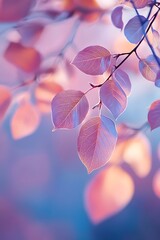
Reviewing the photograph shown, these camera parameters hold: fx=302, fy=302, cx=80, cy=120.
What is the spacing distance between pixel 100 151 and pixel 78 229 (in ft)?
0.88

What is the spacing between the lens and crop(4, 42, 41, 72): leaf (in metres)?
0.68

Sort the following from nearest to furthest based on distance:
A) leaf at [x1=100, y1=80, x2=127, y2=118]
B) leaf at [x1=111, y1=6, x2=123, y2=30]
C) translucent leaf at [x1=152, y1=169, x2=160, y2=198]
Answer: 1. leaf at [x1=100, y1=80, x2=127, y2=118]
2. leaf at [x1=111, y1=6, x2=123, y2=30]
3. translucent leaf at [x1=152, y1=169, x2=160, y2=198]

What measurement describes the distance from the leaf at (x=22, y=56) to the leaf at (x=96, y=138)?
0.89 feet

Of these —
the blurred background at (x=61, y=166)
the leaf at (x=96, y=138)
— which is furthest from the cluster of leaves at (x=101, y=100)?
the blurred background at (x=61, y=166)

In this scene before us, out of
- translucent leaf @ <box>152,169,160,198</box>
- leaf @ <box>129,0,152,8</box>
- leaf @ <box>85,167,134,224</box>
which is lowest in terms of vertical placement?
translucent leaf @ <box>152,169,160,198</box>

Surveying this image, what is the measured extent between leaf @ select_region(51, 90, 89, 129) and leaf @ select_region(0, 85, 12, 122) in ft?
0.79

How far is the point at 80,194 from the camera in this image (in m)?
0.69

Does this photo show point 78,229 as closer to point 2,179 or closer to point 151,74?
point 2,179

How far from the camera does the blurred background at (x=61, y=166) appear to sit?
2.19ft

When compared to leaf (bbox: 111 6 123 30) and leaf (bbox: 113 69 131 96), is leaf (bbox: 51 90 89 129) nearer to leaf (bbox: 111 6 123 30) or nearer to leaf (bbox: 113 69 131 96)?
leaf (bbox: 113 69 131 96)

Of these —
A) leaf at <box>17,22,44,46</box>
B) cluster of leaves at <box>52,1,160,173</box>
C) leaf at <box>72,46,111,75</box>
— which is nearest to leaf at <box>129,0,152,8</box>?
cluster of leaves at <box>52,1,160,173</box>

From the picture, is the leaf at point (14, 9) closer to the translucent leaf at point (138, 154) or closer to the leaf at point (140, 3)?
the leaf at point (140, 3)

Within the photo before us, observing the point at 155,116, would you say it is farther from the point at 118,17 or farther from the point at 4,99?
the point at 4,99

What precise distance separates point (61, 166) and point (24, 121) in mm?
133
